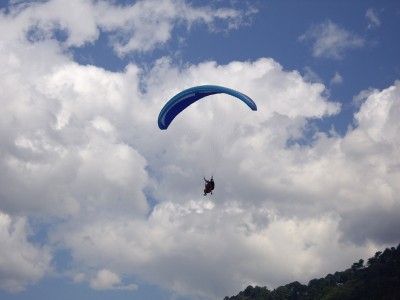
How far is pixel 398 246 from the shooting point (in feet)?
410

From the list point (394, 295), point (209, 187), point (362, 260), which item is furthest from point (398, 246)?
point (209, 187)

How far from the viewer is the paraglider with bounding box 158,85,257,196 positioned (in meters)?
32.4

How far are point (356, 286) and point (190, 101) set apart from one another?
93.2 m

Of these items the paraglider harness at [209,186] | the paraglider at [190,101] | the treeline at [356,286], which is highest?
the treeline at [356,286]

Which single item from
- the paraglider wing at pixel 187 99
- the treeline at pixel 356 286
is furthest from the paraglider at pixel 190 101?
the treeline at pixel 356 286

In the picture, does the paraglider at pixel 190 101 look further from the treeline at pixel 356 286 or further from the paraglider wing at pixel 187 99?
the treeline at pixel 356 286

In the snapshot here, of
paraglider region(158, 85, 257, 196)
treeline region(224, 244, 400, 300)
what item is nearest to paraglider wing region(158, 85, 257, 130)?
paraglider region(158, 85, 257, 196)

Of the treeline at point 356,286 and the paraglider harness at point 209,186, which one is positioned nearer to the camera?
the paraglider harness at point 209,186

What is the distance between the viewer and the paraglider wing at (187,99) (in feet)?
106

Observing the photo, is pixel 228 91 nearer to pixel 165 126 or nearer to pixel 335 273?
pixel 165 126

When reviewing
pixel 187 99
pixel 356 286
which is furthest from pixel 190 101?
pixel 356 286

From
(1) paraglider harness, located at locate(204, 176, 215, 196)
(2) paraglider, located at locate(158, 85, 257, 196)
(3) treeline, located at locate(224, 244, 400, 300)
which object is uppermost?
(3) treeline, located at locate(224, 244, 400, 300)

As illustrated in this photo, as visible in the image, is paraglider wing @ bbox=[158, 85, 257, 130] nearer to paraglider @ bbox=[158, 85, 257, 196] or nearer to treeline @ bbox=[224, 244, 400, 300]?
paraglider @ bbox=[158, 85, 257, 196]

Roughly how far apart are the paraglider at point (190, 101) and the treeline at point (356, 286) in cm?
7807
